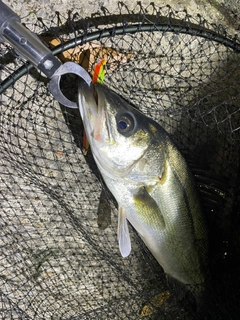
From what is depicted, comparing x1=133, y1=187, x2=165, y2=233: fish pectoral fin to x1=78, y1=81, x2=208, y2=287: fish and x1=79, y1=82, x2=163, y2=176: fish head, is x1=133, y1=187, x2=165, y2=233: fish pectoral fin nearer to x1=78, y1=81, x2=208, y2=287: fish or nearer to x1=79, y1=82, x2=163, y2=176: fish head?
x1=78, y1=81, x2=208, y2=287: fish

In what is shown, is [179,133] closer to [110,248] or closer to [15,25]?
[110,248]

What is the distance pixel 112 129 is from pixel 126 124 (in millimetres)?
58

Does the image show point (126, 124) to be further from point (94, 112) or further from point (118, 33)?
point (118, 33)

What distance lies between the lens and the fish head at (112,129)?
1.43 m

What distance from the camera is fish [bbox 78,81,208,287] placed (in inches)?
56.9

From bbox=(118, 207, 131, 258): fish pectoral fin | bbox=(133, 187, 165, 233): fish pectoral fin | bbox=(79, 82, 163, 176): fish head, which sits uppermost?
bbox=(79, 82, 163, 176): fish head

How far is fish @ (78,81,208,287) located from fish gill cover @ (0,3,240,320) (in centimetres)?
15

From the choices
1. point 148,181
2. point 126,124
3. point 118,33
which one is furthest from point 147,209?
point 118,33

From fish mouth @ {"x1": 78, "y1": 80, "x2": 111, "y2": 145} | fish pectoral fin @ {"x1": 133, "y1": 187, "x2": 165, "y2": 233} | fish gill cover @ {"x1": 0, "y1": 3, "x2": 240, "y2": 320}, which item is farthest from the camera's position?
fish gill cover @ {"x1": 0, "y1": 3, "x2": 240, "y2": 320}

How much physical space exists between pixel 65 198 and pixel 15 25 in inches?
35.5

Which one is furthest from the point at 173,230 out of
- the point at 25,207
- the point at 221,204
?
the point at 25,207

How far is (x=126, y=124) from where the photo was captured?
146 centimetres

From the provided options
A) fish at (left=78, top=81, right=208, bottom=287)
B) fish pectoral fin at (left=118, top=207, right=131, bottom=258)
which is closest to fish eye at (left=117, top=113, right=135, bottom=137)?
fish at (left=78, top=81, right=208, bottom=287)

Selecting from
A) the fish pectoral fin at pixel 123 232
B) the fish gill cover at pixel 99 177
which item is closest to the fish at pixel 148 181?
the fish pectoral fin at pixel 123 232
